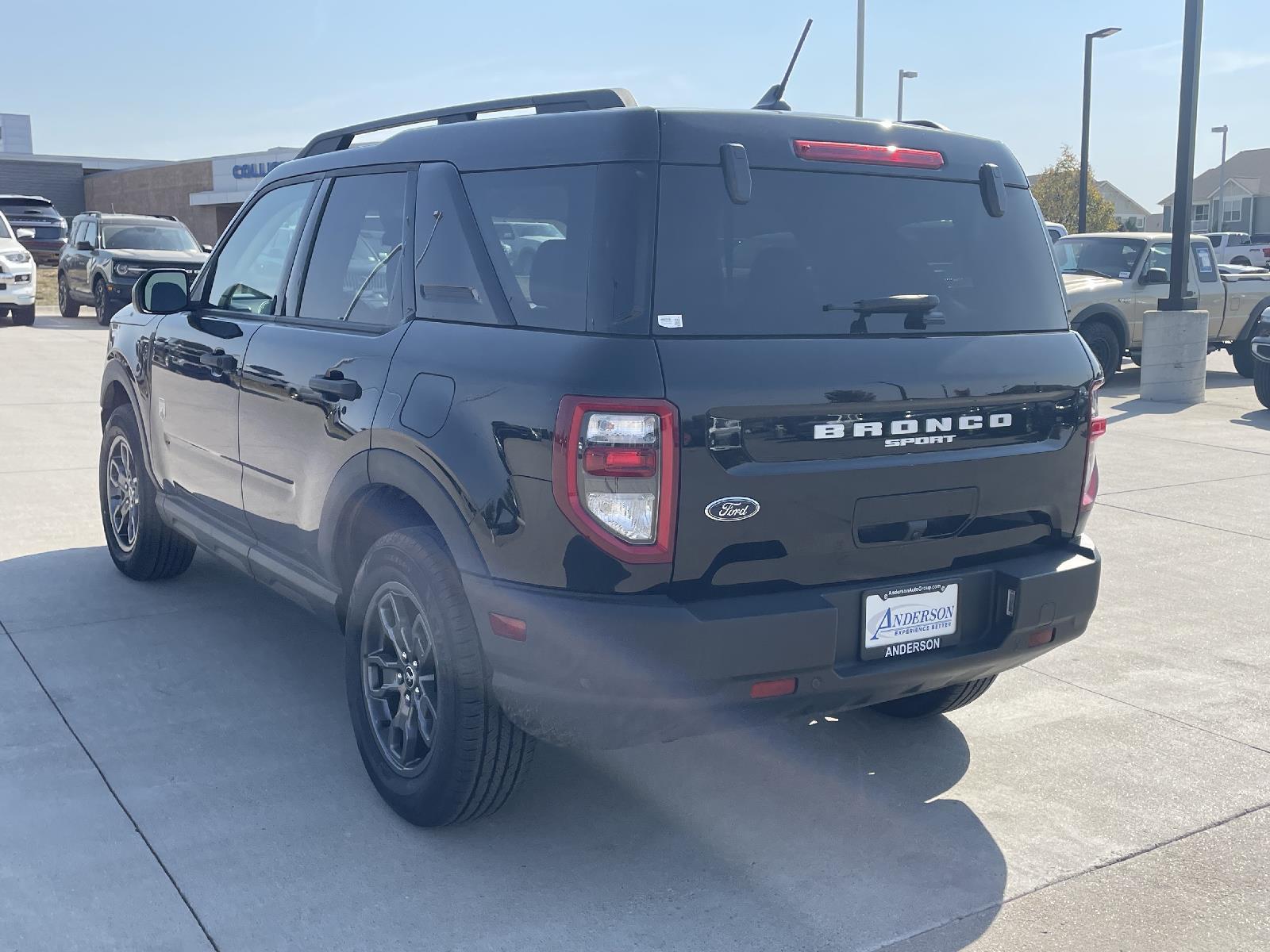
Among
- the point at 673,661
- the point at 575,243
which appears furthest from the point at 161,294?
the point at 673,661

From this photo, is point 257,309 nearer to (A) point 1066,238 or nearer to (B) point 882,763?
(B) point 882,763

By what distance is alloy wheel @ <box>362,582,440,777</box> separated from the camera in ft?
11.8

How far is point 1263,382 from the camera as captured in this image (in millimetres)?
12617

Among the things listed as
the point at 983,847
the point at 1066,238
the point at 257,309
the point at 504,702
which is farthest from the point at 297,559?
the point at 1066,238

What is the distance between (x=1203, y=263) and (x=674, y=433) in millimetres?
15060

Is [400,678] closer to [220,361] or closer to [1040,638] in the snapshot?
[220,361]

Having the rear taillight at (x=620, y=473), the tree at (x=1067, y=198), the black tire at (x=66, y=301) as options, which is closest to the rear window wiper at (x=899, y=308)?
the rear taillight at (x=620, y=473)

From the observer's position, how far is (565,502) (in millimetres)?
3033

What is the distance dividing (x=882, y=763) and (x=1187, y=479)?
5.82 m

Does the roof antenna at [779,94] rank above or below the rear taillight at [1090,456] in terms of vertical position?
above

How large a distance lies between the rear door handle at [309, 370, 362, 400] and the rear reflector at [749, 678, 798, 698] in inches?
58.6

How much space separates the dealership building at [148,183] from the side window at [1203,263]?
30076mm

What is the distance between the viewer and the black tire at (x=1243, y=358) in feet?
53.3

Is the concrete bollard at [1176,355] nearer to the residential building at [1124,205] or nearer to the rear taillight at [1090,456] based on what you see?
the rear taillight at [1090,456]
